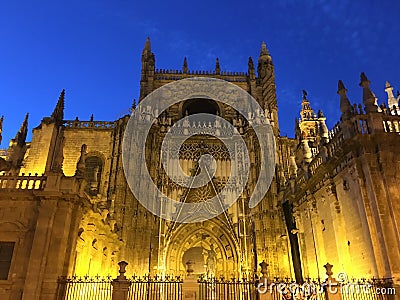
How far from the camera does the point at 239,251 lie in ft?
72.9

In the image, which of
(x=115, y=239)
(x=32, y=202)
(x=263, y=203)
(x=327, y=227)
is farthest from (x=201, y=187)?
(x=32, y=202)

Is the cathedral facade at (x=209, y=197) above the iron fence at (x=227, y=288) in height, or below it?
above

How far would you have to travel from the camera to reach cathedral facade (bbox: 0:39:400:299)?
12.0 meters

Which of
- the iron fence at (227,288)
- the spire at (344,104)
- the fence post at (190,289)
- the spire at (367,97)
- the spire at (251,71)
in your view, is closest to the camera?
the fence post at (190,289)

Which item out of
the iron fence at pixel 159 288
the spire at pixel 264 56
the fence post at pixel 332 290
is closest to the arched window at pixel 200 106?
the spire at pixel 264 56

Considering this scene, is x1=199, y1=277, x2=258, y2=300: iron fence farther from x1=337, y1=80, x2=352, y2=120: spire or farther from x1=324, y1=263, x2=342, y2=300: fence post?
x1=337, y1=80, x2=352, y2=120: spire

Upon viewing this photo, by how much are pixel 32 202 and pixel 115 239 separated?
284 inches

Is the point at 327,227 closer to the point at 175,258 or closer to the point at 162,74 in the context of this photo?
the point at 175,258

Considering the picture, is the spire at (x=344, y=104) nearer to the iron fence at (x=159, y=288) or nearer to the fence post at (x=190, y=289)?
the fence post at (x=190, y=289)

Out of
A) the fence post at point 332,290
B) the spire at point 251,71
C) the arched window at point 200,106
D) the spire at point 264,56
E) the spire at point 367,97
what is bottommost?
the fence post at point 332,290

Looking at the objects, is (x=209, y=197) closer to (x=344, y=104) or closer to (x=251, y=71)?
(x=344, y=104)

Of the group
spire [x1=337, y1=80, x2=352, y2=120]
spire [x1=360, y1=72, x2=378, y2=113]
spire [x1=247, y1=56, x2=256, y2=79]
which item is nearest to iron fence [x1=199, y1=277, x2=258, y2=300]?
spire [x1=337, y1=80, x2=352, y2=120]

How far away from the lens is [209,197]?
24234 mm

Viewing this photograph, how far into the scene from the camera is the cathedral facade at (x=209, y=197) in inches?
471
